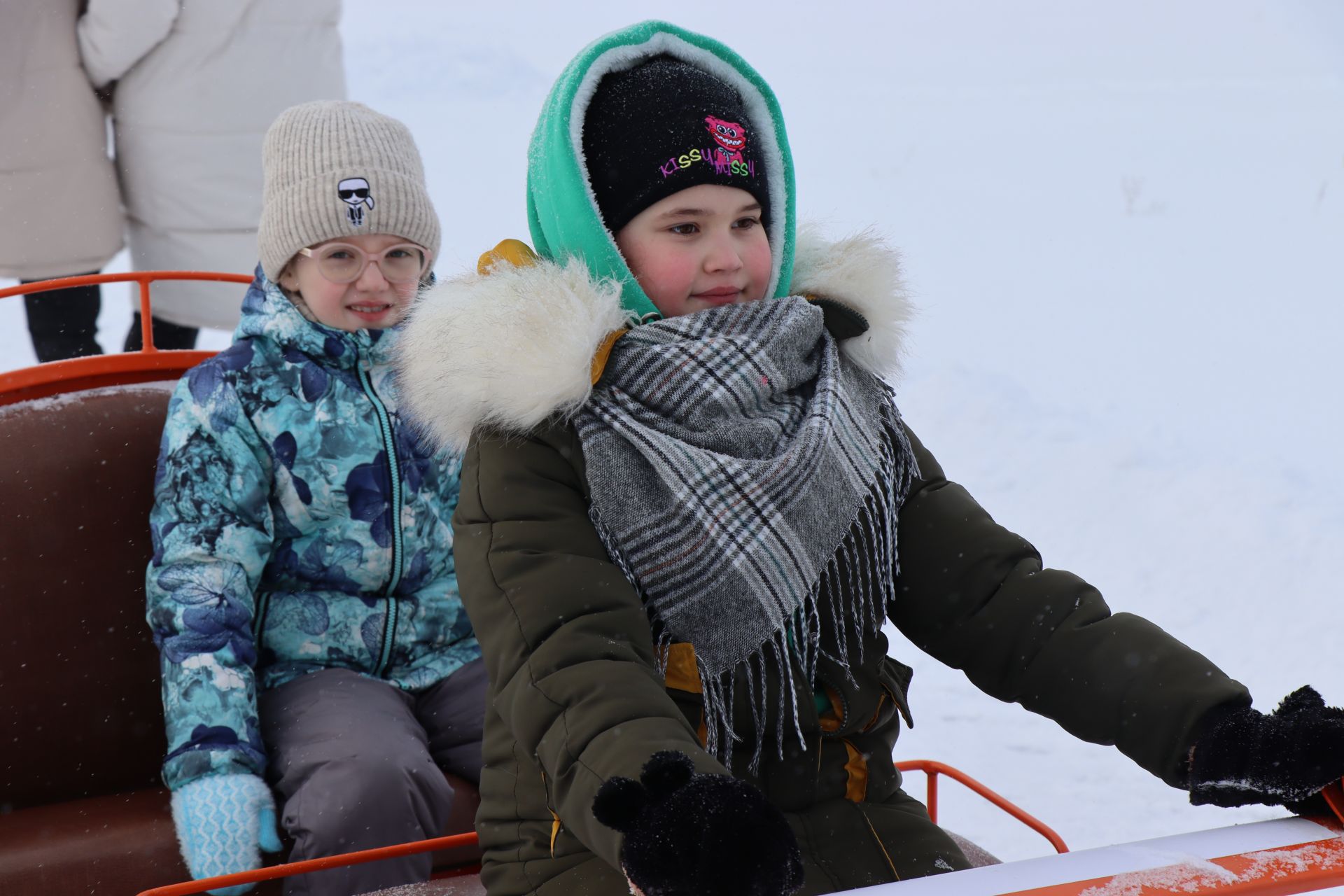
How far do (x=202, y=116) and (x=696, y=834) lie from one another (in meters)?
3.77

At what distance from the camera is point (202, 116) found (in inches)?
166

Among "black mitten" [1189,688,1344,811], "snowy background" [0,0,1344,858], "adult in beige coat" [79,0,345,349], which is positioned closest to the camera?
"black mitten" [1189,688,1344,811]

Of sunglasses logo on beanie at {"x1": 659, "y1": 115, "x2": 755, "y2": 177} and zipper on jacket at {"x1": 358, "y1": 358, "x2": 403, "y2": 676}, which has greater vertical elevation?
sunglasses logo on beanie at {"x1": 659, "y1": 115, "x2": 755, "y2": 177}

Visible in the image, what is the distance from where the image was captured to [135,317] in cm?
459

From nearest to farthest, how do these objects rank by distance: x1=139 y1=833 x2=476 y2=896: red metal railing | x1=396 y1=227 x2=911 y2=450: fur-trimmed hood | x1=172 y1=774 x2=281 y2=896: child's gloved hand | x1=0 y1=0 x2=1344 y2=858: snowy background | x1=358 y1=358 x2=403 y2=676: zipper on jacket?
x1=396 y1=227 x2=911 y2=450: fur-trimmed hood → x1=139 y1=833 x2=476 y2=896: red metal railing → x1=172 y1=774 x2=281 y2=896: child's gloved hand → x1=358 y1=358 x2=403 y2=676: zipper on jacket → x1=0 y1=0 x2=1344 y2=858: snowy background

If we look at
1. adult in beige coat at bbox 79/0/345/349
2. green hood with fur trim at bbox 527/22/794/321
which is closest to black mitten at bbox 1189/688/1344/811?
green hood with fur trim at bbox 527/22/794/321

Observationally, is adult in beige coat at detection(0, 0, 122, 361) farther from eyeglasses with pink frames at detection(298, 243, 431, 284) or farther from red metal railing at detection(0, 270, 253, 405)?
eyeglasses with pink frames at detection(298, 243, 431, 284)

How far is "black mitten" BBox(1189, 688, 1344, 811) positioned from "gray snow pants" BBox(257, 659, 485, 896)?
3.92ft

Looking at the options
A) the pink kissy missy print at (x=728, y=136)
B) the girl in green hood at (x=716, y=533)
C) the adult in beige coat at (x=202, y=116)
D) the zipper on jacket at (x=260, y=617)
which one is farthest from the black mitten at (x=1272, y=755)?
the adult in beige coat at (x=202, y=116)

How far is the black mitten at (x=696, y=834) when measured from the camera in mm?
1007

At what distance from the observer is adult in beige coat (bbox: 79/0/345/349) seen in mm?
4094

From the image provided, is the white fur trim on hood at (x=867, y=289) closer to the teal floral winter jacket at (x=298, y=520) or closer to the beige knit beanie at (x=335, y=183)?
the teal floral winter jacket at (x=298, y=520)

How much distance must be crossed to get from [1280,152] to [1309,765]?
8.61 metres

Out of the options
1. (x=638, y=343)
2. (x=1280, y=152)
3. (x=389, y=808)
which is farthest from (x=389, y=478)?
(x=1280, y=152)
